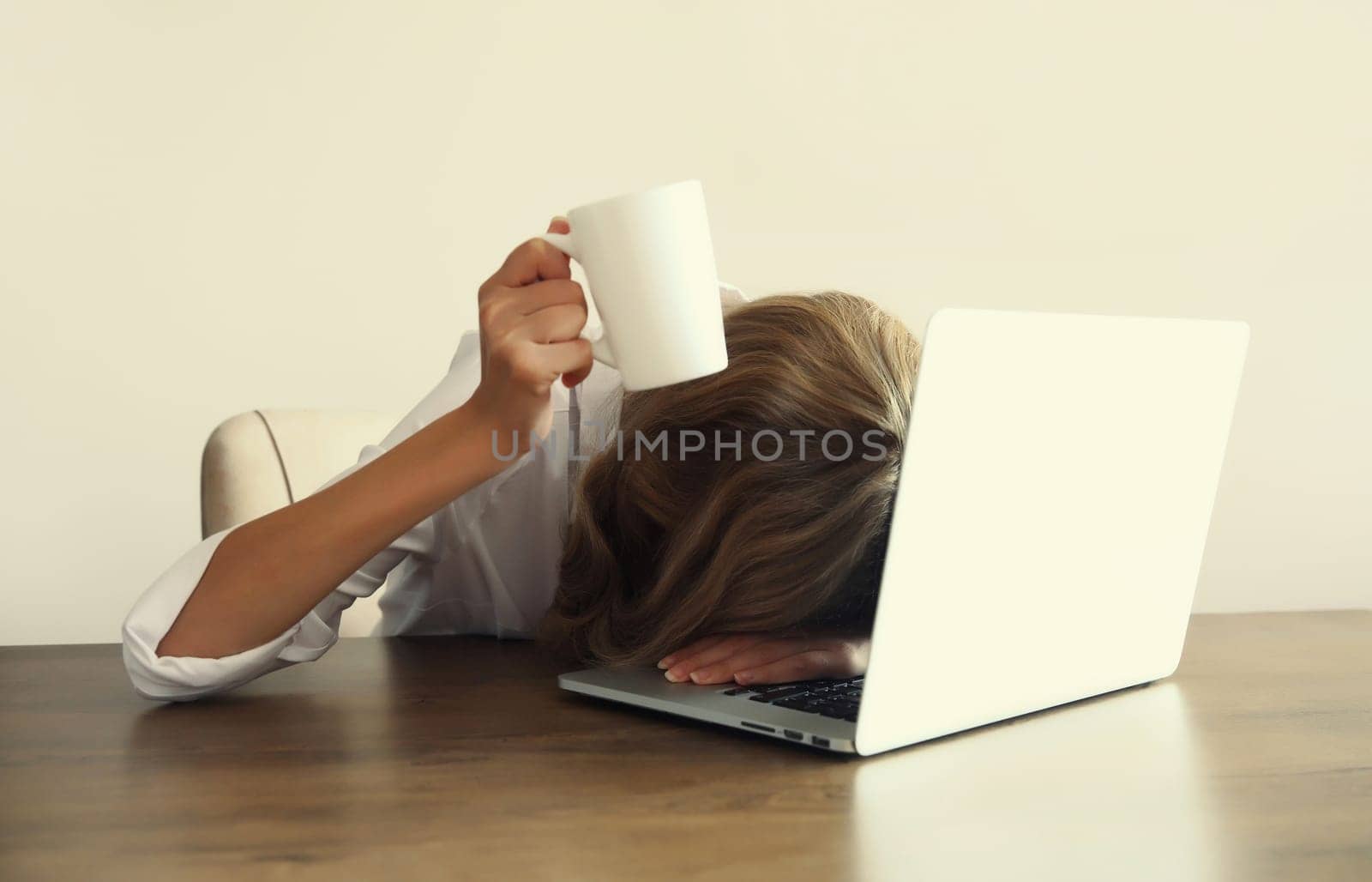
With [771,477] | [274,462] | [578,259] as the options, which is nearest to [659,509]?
[771,477]

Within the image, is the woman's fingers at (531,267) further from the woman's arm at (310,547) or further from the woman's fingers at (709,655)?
the woman's fingers at (709,655)

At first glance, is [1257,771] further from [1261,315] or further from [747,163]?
[1261,315]

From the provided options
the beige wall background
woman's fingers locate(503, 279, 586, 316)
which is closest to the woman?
woman's fingers locate(503, 279, 586, 316)

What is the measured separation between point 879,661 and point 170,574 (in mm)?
549

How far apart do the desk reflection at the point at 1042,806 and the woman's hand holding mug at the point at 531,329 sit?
12.0 inches

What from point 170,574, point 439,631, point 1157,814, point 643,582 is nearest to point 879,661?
point 1157,814

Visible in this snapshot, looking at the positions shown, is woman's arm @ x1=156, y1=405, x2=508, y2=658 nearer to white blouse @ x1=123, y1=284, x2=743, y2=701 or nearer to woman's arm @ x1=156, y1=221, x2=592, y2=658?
woman's arm @ x1=156, y1=221, x2=592, y2=658

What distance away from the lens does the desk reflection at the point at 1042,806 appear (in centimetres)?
49

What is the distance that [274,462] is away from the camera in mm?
1354

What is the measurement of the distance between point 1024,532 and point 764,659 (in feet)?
0.75

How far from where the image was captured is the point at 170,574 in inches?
34.0

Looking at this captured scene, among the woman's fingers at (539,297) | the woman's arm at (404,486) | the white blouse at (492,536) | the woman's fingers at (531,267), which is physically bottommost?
the white blouse at (492,536)

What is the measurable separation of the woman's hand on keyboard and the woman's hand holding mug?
0.22m

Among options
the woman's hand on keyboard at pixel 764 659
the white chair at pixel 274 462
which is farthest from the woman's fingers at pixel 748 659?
the white chair at pixel 274 462
